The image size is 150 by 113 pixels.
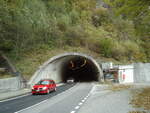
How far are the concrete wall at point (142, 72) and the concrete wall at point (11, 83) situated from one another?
643 inches

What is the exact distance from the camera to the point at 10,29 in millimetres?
28156

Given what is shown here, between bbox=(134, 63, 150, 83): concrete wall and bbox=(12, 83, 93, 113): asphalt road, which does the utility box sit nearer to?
bbox=(134, 63, 150, 83): concrete wall

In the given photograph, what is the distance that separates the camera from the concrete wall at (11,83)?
19.2m

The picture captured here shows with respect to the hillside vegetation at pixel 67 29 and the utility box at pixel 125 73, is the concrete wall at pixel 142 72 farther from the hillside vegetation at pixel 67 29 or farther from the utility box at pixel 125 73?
the hillside vegetation at pixel 67 29

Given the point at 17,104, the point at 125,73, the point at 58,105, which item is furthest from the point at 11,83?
the point at 125,73

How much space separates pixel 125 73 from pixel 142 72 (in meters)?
4.83

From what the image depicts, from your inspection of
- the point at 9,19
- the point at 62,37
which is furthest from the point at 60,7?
the point at 9,19

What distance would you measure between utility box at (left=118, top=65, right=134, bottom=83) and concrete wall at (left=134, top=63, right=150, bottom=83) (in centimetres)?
247

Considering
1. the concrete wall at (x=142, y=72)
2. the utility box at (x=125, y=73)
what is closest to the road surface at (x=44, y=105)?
the concrete wall at (x=142, y=72)

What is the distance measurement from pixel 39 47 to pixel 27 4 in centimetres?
1053

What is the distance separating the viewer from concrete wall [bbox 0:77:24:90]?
19.2m

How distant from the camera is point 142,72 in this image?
25.9 meters

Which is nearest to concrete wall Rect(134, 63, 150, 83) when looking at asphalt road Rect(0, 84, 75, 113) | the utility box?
the utility box

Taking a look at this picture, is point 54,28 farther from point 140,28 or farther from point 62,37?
point 140,28
